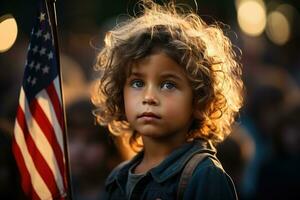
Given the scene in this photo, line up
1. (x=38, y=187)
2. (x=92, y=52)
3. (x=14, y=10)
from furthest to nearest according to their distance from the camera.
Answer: (x=14, y=10) → (x=92, y=52) → (x=38, y=187)

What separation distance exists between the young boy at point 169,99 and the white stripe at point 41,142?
41cm

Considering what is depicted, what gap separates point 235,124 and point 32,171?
233 cm

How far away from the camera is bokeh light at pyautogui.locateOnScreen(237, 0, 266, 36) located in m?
18.6

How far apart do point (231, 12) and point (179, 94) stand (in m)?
13.0

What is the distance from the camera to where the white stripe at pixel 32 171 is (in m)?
5.88

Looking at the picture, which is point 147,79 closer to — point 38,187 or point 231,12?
point 38,187

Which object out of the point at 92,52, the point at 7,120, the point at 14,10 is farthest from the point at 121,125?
the point at 14,10

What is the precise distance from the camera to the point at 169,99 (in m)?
5.91

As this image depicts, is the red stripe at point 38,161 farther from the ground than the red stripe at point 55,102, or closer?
closer

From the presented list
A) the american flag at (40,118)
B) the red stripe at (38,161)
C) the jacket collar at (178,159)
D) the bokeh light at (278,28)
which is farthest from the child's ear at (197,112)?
the bokeh light at (278,28)

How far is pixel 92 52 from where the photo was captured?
15492 millimetres

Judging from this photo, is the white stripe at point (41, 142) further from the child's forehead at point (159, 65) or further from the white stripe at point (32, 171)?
the child's forehead at point (159, 65)

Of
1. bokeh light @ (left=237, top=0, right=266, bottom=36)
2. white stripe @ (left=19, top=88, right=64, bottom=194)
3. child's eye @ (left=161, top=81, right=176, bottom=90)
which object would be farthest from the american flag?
bokeh light @ (left=237, top=0, right=266, bottom=36)

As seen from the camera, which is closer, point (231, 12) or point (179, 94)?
point (179, 94)
